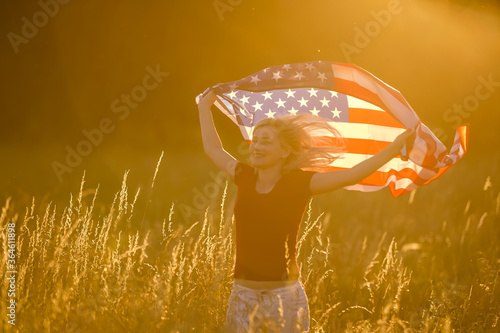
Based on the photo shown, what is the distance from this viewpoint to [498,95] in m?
19.4

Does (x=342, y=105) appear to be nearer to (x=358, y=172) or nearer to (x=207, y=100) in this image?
(x=207, y=100)

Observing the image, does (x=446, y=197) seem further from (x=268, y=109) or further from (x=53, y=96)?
(x=53, y=96)

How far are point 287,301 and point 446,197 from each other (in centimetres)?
697

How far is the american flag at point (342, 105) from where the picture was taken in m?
4.41

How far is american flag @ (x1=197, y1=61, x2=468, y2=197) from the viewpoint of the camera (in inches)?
174

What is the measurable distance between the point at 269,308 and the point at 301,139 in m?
1.05

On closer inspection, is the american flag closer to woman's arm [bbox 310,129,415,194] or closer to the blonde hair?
the blonde hair

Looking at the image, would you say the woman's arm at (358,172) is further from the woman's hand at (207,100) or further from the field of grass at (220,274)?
the woman's hand at (207,100)

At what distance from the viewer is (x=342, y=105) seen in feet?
15.8

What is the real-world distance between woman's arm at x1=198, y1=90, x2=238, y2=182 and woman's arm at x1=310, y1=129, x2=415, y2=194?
0.58m

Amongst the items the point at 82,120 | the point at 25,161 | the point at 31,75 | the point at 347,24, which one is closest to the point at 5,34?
the point at 31,75

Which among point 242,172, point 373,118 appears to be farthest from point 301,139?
point 373,118

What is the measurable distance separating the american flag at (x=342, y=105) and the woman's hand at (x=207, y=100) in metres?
0.05

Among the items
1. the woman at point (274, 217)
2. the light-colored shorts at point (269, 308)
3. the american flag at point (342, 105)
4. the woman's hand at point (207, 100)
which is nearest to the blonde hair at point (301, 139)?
the woman at point (274, 217)
